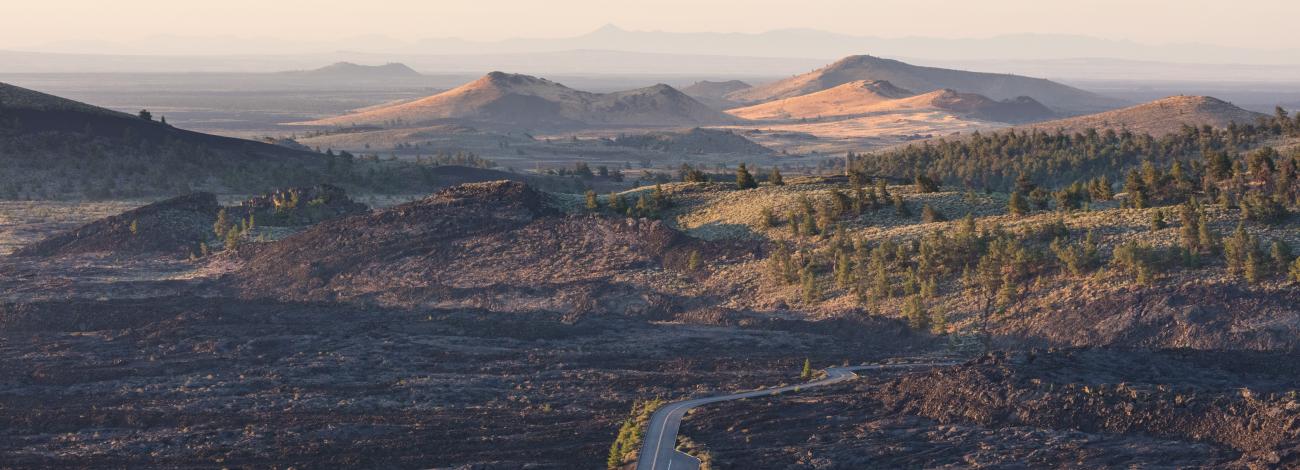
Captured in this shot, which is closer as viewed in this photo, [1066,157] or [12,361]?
[12,361]

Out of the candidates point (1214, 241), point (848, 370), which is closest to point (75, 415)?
point (848, 370)

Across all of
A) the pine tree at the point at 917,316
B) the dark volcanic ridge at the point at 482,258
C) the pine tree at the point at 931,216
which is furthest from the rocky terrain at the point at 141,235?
the pine tree at the point at 917,316

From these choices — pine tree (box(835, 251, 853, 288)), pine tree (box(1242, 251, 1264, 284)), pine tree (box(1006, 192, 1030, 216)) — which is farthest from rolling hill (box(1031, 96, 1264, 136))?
pine tree (box(1242, 251, 1264, 284))

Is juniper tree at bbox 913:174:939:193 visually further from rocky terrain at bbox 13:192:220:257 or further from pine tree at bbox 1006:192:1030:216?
rocky terrain at bbox 13:192:220:257

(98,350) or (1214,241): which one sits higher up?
(1214,241)

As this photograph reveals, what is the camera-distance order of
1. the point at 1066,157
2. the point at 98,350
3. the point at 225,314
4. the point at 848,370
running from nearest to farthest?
the point at 848,370, the point at 98,350, the point at 225,314, the point at 1066,157

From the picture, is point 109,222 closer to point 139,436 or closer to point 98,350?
point 98,350

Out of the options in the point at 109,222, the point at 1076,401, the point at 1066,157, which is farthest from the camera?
the point at 1066,157
